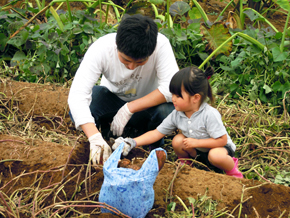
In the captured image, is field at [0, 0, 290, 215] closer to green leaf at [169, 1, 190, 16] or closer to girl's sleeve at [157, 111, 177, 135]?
green leaf at [169, 1, 190, 16]

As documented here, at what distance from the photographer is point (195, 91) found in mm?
1582

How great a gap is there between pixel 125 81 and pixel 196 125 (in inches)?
22.5

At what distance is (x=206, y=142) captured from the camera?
167cm

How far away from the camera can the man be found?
1.57 m

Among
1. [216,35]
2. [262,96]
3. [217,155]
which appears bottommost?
[262,96]

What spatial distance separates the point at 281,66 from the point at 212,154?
147cm

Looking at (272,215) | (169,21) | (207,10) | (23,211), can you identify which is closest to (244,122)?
(272,215)

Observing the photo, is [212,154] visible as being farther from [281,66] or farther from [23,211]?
[281,66]

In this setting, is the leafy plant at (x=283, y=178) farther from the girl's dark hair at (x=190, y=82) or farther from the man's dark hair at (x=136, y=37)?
the man's dark hair at (x=136, y=37)

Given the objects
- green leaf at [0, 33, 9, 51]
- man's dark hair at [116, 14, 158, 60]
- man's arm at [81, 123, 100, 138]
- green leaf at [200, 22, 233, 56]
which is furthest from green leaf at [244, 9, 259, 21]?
green leaf at [0, 33, 9, 51]

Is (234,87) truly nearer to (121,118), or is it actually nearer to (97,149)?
(121,118)

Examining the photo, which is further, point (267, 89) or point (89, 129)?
point (267, 89)

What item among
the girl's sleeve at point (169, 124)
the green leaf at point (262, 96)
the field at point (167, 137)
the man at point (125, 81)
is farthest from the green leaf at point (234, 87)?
the girl's sleeve at point (169, 124)

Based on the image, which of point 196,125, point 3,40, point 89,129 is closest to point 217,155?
point 196,125
